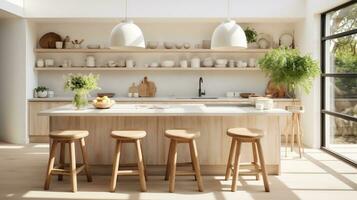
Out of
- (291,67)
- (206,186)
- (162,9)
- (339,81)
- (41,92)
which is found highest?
(162,9)

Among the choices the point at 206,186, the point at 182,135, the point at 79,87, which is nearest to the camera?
the point at 182,135

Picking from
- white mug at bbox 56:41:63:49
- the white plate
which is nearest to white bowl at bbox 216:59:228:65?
the white plate

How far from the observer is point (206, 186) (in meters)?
5.28

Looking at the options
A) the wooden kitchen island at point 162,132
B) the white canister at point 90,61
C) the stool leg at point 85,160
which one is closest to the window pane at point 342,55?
the wooden kitchen island at point 162,132

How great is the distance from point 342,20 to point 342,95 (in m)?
1.20

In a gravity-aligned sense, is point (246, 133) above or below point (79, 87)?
below

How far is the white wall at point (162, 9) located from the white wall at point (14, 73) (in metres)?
0.49

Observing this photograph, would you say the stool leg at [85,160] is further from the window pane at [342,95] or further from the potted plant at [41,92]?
the window pane at [342,95]

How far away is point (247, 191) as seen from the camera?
5094 mm

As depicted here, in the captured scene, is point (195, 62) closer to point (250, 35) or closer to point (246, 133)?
point (250, 35)

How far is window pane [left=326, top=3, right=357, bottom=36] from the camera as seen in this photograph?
6.81 metres

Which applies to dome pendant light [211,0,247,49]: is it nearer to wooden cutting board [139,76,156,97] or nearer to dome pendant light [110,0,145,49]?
dome pendant light [110,0,145,49]

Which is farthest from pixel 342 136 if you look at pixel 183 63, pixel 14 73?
pixel 14 73

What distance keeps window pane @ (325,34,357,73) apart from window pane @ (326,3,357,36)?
155 millimetres
